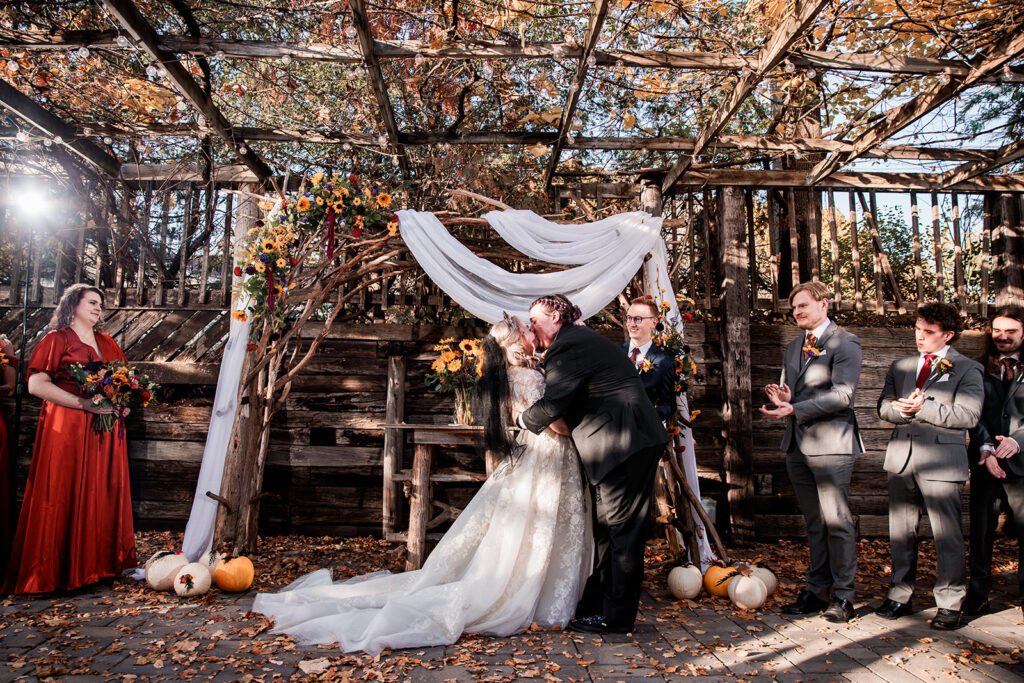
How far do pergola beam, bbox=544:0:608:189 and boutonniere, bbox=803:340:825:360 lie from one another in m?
2.34

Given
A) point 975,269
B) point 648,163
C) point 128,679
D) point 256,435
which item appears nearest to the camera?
point 128,679

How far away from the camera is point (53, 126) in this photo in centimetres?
561

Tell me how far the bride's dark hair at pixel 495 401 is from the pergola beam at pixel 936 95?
135 inches

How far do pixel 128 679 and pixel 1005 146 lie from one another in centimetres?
731

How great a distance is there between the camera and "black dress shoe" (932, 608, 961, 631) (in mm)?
3910

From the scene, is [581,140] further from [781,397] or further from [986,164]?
[986,164]

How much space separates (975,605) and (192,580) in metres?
5.03

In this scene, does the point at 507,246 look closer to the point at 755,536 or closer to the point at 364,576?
the point at 364,576

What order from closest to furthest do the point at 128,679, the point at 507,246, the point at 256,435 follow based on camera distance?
the point at 128,679 → the point at 256,435 → the point at 507,246

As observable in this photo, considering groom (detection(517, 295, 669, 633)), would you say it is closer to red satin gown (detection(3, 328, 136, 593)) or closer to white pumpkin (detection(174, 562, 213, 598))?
white pumpkin (detection(174, 562, 213, 598))

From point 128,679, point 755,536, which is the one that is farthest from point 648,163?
point 128,679

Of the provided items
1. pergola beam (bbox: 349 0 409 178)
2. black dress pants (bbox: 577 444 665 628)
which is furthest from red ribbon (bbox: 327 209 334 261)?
black dress pants (bbox: 577 444 665 628)

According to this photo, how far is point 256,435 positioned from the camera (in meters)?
5.25

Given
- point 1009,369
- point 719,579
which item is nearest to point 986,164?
point 1009,369
